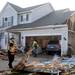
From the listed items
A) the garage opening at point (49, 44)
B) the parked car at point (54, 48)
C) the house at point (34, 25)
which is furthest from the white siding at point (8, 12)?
the parked car at point (54, 48)

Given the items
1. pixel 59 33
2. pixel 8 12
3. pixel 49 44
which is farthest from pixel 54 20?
pixel 8 12

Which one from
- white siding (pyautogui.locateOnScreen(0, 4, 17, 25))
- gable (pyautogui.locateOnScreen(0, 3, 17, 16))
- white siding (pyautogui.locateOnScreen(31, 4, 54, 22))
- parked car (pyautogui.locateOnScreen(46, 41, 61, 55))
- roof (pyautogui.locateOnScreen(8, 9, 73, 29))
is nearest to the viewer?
parked car (pyautogui.locateOnScreen(46, 41, 61, 55))

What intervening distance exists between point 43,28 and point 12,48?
13.0 meters

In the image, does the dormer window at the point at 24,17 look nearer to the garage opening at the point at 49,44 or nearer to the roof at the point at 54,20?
the roof at the point at 54,20

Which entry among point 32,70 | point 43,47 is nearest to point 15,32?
point 43,47

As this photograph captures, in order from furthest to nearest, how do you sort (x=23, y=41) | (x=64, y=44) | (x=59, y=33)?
1. (x=23, y=41)
2. (x=59, y=33)
3. (x=64, y=44)

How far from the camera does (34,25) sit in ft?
100

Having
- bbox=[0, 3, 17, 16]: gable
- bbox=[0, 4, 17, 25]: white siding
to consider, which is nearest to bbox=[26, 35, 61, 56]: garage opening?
bbox=[0, 4, 17, 25]: white siding

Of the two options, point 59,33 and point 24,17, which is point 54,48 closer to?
point 59,33

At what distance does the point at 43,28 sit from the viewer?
92.0ft

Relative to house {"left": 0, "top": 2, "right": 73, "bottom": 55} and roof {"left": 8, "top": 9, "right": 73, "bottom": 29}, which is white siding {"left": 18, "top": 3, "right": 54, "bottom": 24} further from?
roof {"left": 8, "top": 9, "right": 73, "bottom": 29}

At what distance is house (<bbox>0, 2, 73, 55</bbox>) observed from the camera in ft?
88.0

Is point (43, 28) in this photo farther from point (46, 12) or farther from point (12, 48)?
point (12, 48)

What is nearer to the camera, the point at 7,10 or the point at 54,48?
the point at 54,48
